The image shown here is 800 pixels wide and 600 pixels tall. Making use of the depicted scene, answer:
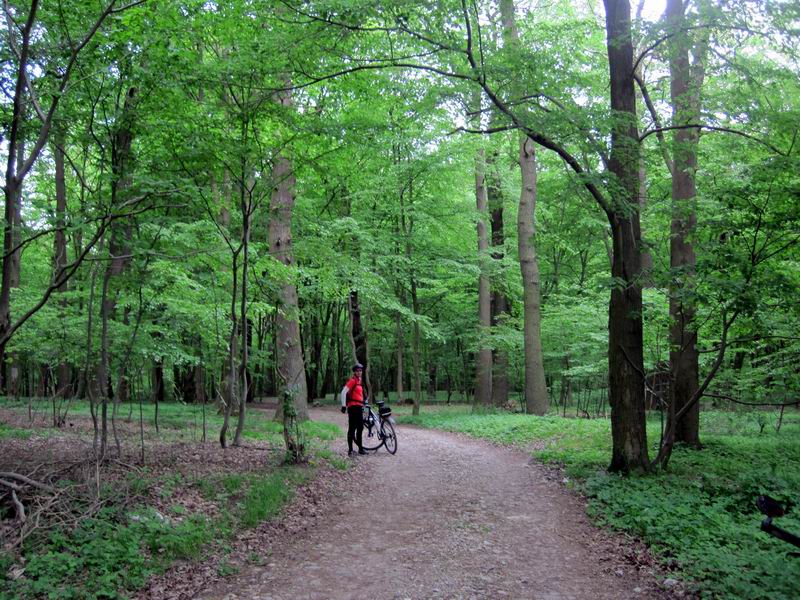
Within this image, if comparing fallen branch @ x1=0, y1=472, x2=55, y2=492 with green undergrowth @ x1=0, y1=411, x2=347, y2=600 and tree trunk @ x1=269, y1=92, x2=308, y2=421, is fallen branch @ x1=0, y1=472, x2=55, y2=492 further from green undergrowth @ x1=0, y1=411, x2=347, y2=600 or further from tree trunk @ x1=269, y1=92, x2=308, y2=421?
tree trunk @ x1=269, y1=92, x2=308, y2=421

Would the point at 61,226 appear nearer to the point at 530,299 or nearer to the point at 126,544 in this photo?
the point at 126,544

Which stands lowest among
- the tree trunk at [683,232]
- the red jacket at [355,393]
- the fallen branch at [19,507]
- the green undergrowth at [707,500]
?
the green undergrowth at [707,500]

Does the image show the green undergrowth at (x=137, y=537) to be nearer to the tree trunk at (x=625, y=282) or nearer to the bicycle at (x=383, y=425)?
the bicycle at (x=383, y=425)

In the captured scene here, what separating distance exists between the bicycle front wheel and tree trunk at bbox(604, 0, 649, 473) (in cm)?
444

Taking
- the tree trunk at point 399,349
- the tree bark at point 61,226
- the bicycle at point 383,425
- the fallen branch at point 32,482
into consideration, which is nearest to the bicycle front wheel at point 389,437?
the bicycle at point 383,425

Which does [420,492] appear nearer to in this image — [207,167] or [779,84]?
[207,167]

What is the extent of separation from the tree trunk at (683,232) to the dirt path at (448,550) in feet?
9.11

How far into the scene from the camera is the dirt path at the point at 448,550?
4254 mm

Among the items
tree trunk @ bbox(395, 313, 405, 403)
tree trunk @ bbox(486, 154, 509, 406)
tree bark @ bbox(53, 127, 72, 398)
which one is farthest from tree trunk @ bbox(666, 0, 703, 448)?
tree trunk @ bbox(395, 313, 405, 403)

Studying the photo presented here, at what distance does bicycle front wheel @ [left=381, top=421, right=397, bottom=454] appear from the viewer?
1068cm

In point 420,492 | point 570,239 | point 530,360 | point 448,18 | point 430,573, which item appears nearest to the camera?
point 430,573

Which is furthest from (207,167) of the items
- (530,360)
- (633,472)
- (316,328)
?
(316,328)

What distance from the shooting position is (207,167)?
24.9 ft

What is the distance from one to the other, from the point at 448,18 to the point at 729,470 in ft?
24.4
